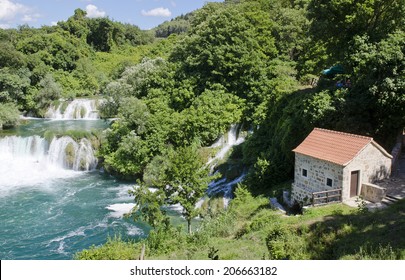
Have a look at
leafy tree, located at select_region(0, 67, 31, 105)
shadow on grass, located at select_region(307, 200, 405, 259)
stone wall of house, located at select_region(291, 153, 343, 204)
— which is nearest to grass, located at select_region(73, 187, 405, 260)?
shadow on grass, located at select_region(307, 200, 405, 259)

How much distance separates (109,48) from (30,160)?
5756 centimetres

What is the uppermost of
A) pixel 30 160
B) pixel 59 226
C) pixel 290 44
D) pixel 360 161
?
pixel 290 44

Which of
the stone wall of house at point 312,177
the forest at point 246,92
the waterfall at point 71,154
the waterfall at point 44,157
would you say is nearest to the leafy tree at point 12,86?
the forest at point 246,92

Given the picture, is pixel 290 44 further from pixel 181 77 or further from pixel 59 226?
pixel 59 226

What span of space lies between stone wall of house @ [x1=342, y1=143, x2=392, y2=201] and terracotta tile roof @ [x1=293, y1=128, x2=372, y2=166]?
11.4 inches

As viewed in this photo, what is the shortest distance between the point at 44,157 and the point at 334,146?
25778 mm

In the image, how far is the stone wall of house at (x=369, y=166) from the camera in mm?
18359

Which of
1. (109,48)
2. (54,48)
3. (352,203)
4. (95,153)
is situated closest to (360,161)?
(352,203)

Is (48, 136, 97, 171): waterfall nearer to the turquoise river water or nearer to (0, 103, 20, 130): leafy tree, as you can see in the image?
the turquoise river water

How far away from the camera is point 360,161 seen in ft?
61.1

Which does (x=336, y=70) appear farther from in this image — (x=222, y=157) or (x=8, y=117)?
(x=8, y=117)

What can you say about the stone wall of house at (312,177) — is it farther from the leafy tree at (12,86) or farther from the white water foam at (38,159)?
the leafy tree at (12,86)

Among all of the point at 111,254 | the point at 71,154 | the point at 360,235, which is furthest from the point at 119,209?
the point at 360,235

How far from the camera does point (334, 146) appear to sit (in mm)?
19297
